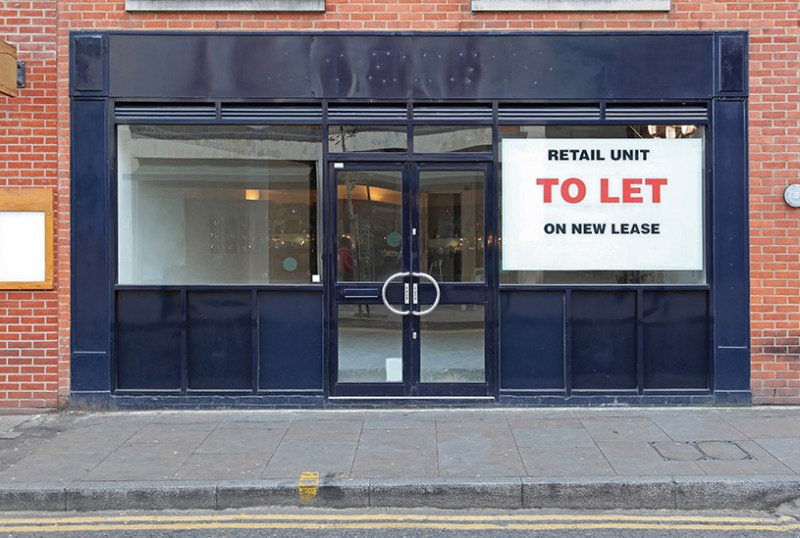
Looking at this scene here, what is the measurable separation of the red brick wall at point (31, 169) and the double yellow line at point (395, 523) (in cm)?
281

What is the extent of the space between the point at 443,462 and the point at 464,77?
A: 390 cm

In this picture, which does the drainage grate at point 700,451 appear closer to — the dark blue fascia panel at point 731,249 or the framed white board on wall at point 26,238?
the dark blue fascia panel at point 731,249

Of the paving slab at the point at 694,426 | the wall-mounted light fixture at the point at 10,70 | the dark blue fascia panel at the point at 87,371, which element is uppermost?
the wall-mounted light fixture at the point at 10,70

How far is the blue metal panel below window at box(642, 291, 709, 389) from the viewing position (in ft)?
24.6

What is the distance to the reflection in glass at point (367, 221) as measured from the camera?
754cm

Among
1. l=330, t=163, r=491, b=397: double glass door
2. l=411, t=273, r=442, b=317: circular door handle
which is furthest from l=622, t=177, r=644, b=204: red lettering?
l=411, t=273, r=442, b=317: circular door handle

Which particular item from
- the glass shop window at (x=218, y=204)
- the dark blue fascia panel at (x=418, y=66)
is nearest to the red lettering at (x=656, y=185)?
the dark blue fascia panel at (x=418, y=66)

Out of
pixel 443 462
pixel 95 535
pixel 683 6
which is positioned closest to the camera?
pixel 95 535

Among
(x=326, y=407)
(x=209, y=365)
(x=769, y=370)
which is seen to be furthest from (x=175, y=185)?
(x=769, y=370)

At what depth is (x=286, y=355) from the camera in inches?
296

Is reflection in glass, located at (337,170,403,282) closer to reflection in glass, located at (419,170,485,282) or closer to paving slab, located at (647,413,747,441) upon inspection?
reflection in glass, located at (419,170,485,282)

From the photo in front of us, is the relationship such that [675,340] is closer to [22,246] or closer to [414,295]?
[414,295]

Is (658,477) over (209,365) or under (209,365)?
under

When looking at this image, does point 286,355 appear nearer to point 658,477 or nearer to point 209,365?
point 209,365
